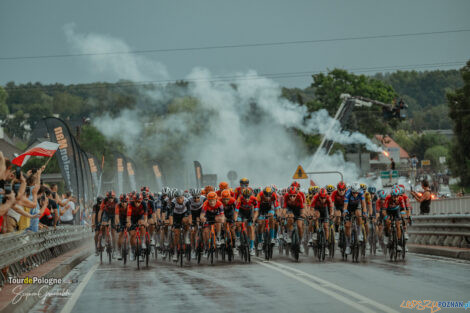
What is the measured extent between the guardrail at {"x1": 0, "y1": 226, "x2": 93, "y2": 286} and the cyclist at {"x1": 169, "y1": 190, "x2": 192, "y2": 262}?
3.30 meters

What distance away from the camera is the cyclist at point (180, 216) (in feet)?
70.5

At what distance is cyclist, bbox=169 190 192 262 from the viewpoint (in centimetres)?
2150

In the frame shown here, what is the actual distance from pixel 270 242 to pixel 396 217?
11.8ft

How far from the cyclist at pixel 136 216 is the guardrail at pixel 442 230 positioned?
27.5 feet

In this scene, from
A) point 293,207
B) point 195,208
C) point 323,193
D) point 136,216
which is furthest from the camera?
point 293,207

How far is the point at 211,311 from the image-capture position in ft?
36.1

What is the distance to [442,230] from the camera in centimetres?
2309

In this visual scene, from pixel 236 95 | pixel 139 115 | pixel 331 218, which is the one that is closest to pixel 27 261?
pixel 331 218

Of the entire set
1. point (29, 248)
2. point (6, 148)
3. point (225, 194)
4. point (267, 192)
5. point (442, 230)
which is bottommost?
point (29, 248)

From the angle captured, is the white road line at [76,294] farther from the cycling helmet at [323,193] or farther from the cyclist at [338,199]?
the cyclist at [338,199]

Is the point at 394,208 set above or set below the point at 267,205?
below

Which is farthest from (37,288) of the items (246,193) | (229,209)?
(246,193)

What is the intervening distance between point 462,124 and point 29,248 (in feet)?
176

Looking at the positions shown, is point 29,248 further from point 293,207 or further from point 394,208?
point 394,208
